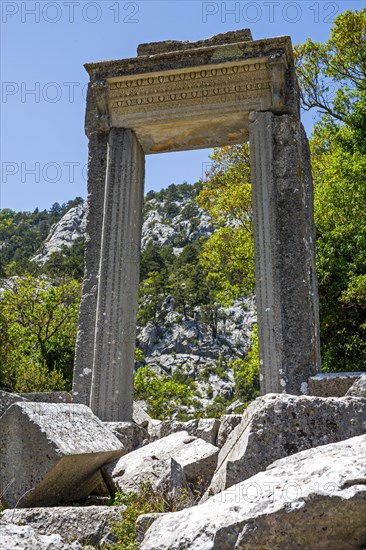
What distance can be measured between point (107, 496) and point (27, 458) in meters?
0.89

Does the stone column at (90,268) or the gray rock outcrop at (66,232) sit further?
the gray rock outcrop at (66,232)

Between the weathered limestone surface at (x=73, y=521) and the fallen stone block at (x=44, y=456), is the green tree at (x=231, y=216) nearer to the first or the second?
the fallen stone block at (x=44, y=456)

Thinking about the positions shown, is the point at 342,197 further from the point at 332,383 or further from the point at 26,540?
the point at 26,540

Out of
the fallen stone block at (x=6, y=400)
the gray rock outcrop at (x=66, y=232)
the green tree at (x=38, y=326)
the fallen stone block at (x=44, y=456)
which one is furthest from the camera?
the gray rock outcrop at (x=66, y=232)

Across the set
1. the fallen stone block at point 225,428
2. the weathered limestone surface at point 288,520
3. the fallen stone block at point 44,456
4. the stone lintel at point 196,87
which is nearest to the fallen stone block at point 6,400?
the fallen stone block at point 44,456

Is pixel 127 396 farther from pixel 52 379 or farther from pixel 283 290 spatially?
pixel 52 379

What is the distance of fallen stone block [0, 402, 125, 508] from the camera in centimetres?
440

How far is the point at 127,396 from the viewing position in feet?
25.1

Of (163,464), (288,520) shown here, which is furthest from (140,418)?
(288,520)

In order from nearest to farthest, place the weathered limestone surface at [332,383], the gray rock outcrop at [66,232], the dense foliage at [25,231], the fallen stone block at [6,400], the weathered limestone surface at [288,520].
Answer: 1. the weathered limestone surface at [288,520]
2. the fallen stone block at [6,400]
3. the weathered limestone surface at [332,383]
4. the dense foliage at [25,231]
5. the gray rock outcrop at [66,232]

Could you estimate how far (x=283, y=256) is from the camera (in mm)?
7398

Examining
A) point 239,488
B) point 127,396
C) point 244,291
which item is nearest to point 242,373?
point 244,291

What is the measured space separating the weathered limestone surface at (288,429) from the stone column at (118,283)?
12.0 feet

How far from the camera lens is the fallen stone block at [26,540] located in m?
2.69
